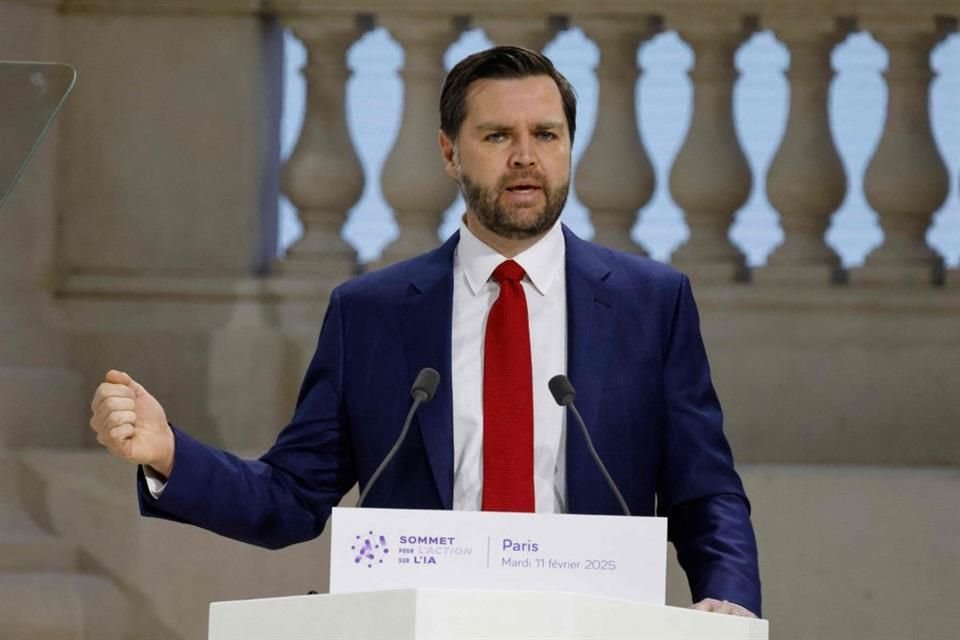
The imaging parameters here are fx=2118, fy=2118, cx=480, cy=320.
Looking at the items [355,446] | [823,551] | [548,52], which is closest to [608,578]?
[355,446]

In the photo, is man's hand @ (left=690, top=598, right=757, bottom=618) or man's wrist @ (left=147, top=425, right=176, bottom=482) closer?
man's hand @ (left=690, top=598, right=757, bottom=618)

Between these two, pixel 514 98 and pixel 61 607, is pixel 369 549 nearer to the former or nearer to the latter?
pixel 514 98

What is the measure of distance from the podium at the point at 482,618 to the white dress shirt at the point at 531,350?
2.07 feet

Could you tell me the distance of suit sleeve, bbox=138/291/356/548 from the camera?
318 centimetres

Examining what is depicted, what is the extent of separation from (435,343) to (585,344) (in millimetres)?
239

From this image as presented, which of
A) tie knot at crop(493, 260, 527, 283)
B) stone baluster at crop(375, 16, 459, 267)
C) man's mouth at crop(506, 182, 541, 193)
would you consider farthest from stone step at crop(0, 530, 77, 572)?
man's mouth at crop(506, 182, 541, 193)

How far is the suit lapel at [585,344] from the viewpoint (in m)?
3.21

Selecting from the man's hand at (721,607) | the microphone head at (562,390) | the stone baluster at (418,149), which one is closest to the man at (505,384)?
the man's hand at (721,607)

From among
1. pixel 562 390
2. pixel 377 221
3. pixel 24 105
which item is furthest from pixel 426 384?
pixel 377 221

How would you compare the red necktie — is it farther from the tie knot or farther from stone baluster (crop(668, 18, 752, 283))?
stone baluster (crop(668, 18, 752, 283))

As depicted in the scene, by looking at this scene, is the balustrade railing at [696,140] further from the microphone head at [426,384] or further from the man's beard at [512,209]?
the microphone head at [426,384]

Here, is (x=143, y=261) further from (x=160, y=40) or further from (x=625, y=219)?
(x=625, y=219)

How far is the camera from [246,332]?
15.3 feet

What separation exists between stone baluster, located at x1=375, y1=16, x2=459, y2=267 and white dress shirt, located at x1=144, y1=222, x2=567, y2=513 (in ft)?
4.13
